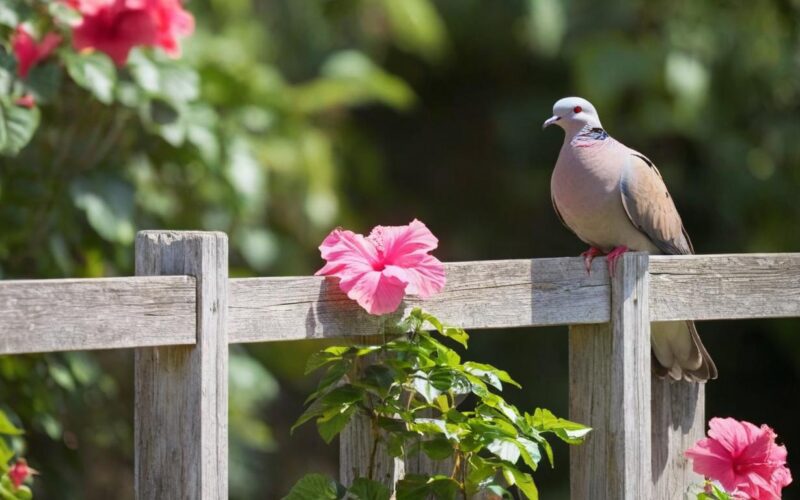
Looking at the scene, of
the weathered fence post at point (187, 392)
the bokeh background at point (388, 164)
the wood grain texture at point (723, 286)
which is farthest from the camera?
the bokeh background at point (388, 164)

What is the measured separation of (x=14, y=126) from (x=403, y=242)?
3.84 feet

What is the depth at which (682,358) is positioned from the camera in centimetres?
243

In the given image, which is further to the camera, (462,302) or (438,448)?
(462,302)

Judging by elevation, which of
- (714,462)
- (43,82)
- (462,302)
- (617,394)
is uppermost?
(43,82)

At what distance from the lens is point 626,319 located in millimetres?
2121

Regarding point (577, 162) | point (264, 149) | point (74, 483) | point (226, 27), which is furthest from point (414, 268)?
point (226, 27)

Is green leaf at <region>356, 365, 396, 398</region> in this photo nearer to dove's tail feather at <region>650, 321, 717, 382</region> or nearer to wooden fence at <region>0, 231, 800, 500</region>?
wooden fence at <region>0, 231, 800, 500</region>

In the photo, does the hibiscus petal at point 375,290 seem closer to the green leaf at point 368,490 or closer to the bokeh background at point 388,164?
the green leaf at point 368,490

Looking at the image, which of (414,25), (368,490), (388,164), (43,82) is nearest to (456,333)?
(368,490)

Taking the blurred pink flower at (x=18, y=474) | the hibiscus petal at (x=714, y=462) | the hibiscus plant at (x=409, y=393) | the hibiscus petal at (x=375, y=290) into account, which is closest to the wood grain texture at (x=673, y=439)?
the hibiscus petal at (x=714, y=462)

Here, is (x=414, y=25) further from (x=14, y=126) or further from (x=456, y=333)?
(x=456, y=333)

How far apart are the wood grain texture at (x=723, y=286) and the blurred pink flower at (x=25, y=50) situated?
1589 millimetres

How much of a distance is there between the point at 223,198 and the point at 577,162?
1410mm

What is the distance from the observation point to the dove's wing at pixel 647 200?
271 centimetres
